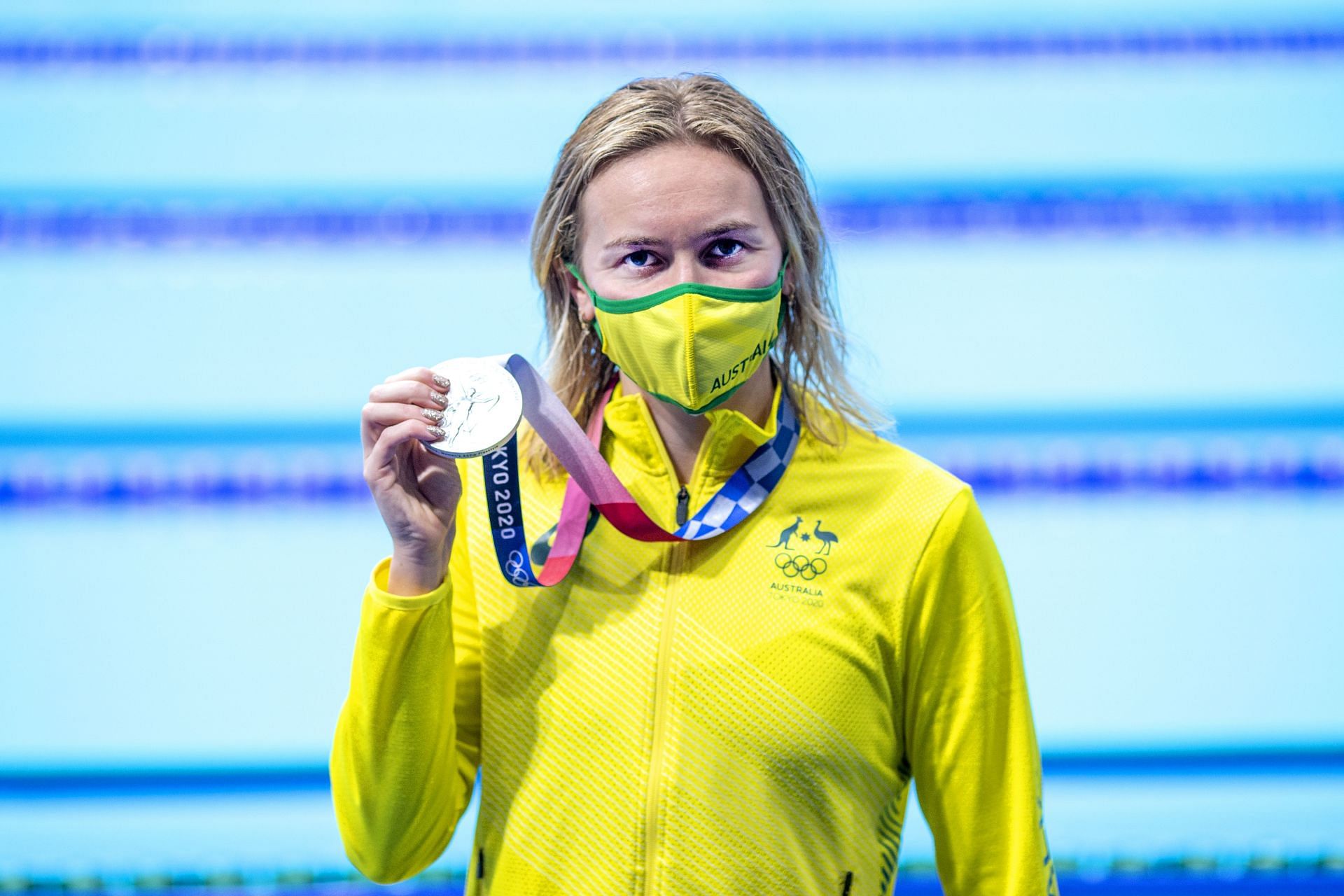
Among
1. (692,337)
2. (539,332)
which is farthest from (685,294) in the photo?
(539,332)

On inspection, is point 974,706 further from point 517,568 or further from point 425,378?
point 425,378

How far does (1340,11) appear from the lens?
4.04 metres

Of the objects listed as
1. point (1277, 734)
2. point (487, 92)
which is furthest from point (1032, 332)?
point (487, 92)

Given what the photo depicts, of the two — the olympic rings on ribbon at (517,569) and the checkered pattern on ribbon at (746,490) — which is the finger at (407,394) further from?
the checkered pattern on ribbon at (746,490)

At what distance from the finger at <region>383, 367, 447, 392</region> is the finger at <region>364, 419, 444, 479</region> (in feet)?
0.13

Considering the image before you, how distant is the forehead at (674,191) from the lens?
1113mm

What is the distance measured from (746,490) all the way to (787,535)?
0.20ft

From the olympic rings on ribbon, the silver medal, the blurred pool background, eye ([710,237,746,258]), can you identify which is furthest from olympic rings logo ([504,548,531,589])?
the blurred pool background

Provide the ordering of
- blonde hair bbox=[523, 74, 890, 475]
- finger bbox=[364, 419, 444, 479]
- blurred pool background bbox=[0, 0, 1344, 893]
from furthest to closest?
blurred pool background bbox=[0, 0, 1344, 893]
blonde hair bbox=[523, 74, 890, 475]
finger bbox=[364, 419, 444, 479]

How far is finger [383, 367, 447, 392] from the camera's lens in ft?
3.55

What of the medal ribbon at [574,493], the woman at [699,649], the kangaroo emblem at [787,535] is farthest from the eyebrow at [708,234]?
the kangaroo emblem at [787,535]

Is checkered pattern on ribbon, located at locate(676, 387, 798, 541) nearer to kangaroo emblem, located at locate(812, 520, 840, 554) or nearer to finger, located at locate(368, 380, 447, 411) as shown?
kangaroo emblem, located at locate(812, 520, 840, 554)

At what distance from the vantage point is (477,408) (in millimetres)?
1106

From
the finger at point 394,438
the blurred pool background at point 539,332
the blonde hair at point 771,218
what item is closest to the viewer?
the finger at point 394,438
